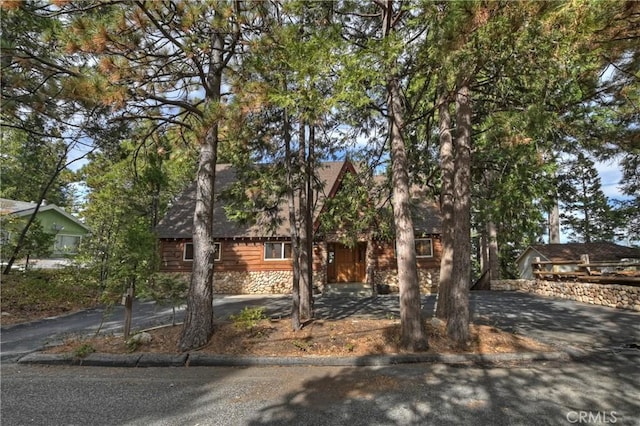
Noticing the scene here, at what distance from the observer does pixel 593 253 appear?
17.1 m

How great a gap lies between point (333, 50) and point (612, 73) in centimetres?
491

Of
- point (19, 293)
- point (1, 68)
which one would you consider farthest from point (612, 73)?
point (19, 293)

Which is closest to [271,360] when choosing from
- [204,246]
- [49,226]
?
[204,246]

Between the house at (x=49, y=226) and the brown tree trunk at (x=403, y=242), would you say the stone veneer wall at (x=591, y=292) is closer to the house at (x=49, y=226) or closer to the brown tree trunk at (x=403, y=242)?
the brown tree trunk at (x=403, y=242)

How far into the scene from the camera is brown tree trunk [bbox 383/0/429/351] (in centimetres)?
573

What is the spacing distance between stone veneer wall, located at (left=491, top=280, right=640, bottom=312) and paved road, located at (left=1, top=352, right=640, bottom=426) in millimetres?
5618

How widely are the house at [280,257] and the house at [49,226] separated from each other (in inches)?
182

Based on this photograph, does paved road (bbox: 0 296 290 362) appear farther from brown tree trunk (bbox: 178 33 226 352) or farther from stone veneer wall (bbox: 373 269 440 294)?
stone veneer wall (bbox: 373 269 440 294)

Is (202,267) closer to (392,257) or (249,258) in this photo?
(249,258)

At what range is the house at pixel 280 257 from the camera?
1587 centimetres

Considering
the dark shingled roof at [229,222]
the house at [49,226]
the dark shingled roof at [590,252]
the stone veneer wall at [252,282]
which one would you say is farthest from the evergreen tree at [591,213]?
the house at [49,226]

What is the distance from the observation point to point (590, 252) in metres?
17.3
